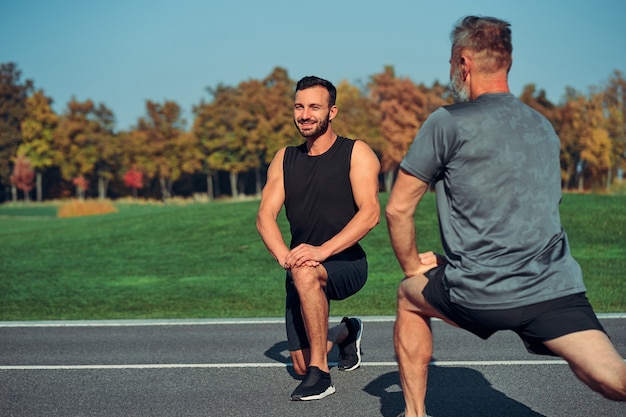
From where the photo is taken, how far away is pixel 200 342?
8.00m

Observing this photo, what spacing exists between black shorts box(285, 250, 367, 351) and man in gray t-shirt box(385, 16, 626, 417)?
2.26 metres

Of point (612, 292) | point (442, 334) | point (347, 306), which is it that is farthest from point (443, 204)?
point (612, 292)

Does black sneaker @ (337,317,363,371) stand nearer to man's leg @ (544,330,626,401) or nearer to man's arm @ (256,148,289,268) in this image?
man's arm @ (256,148,289,268)

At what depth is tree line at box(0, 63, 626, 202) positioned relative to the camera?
56469 mm

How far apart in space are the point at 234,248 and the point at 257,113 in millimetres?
41530

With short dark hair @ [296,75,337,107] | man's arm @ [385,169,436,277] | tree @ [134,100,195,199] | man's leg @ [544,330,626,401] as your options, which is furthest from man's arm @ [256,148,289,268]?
tree @ [134,100,195,199]

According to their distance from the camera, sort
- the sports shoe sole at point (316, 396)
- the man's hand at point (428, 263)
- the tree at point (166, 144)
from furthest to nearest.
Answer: the tree at point (166, 144), the sports shoe sole at point (316, 396), the man's hand at point (428, 263)

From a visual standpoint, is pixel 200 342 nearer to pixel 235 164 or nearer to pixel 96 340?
pixel 96 340

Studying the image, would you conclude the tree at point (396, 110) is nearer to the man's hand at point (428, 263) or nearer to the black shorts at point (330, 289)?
the black shorts at point (330, 289)

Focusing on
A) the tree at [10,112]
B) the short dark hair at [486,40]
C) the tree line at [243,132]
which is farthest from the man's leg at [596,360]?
the tree at [10,112]

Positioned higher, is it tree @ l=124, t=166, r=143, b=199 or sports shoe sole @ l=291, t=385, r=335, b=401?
tree @ l=124, t=166, r=143, b=199

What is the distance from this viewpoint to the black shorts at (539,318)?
11.6 ft

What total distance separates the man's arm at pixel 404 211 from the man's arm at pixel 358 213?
1734 millimetres

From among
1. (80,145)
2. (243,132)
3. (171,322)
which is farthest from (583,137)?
(171,322)
